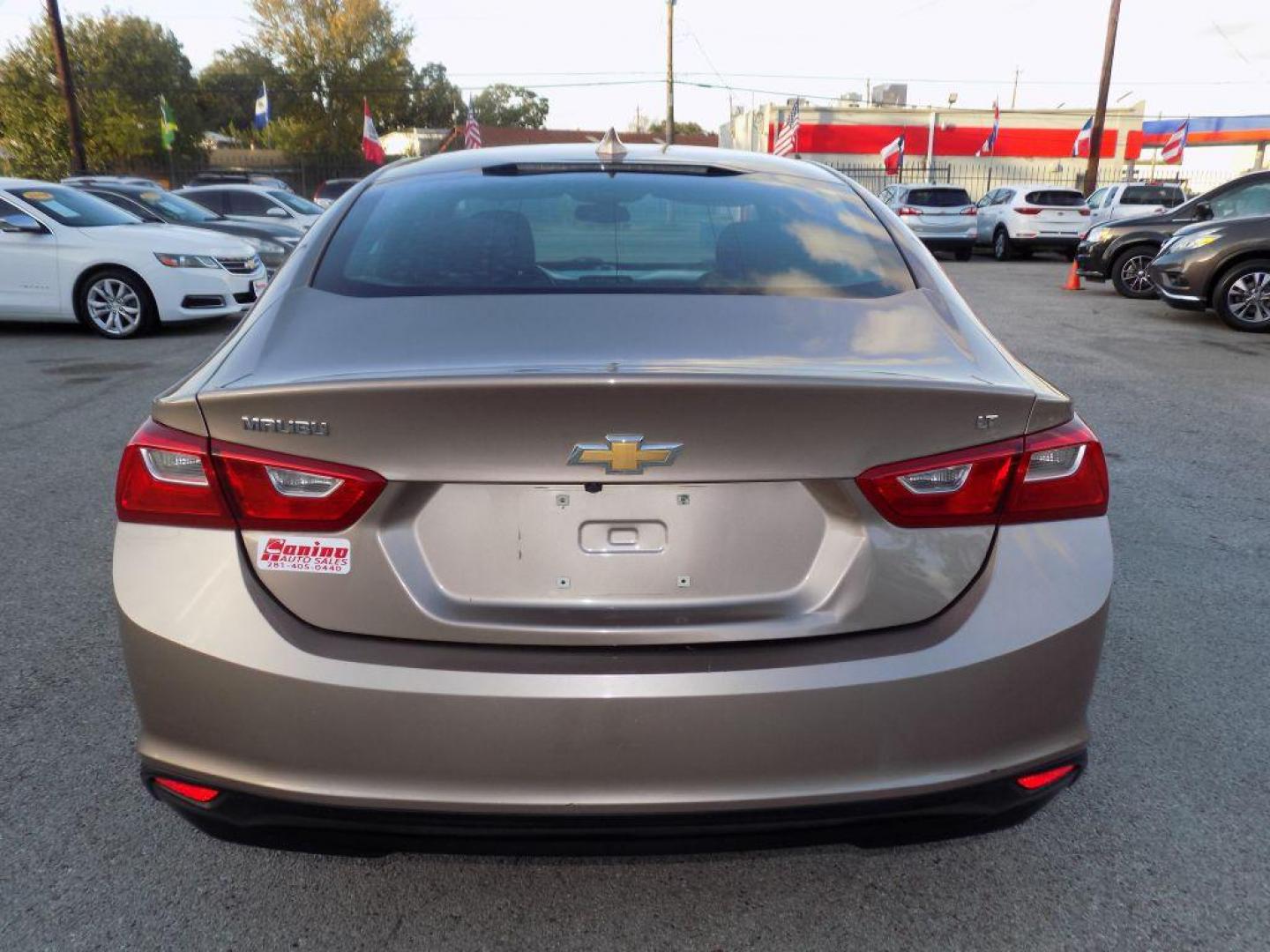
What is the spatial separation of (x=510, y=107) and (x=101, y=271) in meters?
83.1

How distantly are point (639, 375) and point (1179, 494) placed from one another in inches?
176

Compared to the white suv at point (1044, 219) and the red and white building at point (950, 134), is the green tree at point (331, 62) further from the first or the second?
the white suv at point (1044, 219)

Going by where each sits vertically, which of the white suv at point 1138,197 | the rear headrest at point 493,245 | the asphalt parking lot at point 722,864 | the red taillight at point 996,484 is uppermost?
the rear headrest at point 493,245

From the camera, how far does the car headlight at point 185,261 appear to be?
10375 mm

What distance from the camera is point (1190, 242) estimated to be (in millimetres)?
11305

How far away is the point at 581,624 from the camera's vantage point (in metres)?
1.81

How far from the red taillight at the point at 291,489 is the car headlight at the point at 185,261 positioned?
9.60m

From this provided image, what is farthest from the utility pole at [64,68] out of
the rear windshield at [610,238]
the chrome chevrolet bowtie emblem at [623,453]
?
the chrome chevrolet bowtie emblem at [623,453]

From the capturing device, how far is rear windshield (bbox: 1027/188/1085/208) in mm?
22062

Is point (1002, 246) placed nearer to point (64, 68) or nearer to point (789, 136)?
point (789, 136)

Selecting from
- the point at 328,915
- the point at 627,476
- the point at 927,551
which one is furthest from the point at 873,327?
the point at 328,915

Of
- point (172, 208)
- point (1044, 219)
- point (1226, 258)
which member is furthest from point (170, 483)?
point (1044, 219)

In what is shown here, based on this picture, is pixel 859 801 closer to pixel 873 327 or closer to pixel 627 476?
pixel 627 476

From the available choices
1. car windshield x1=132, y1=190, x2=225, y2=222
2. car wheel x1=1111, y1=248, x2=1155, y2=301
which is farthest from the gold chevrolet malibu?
car wheel x1=1111, y1=248, x2=1155, y2=301
